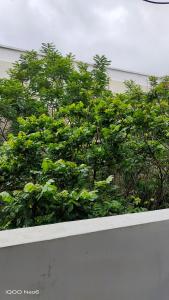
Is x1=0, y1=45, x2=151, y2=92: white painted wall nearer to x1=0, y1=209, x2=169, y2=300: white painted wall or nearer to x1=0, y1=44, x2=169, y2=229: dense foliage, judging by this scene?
x1=0, y1=44, x2=169, y2=229: dense foliage

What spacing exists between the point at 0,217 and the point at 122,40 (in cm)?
522

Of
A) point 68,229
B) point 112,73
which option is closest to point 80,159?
point 68,229

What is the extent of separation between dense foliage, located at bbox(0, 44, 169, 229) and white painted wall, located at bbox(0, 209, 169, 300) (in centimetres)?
31

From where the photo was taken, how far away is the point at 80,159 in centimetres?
244

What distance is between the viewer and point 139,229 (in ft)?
4.44

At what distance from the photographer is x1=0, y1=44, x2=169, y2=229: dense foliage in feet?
5.09

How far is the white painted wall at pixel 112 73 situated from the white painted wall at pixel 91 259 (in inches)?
213

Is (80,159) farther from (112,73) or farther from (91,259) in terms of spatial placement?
(112,73)

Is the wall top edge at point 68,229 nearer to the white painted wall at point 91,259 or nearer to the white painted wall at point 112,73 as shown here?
the white painted wall at point 91,259

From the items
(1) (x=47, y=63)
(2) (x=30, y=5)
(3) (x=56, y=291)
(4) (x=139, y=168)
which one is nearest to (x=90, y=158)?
(4) (x=139, y=168)

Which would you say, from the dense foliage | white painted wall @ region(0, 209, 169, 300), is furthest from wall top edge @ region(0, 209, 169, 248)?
the dense foliage

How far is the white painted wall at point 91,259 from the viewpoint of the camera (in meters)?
1.02

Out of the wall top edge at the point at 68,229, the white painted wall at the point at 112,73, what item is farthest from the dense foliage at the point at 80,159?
the white painted wall at the point at 112,73

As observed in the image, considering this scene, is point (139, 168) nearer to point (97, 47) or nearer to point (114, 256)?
point (114, 256)
